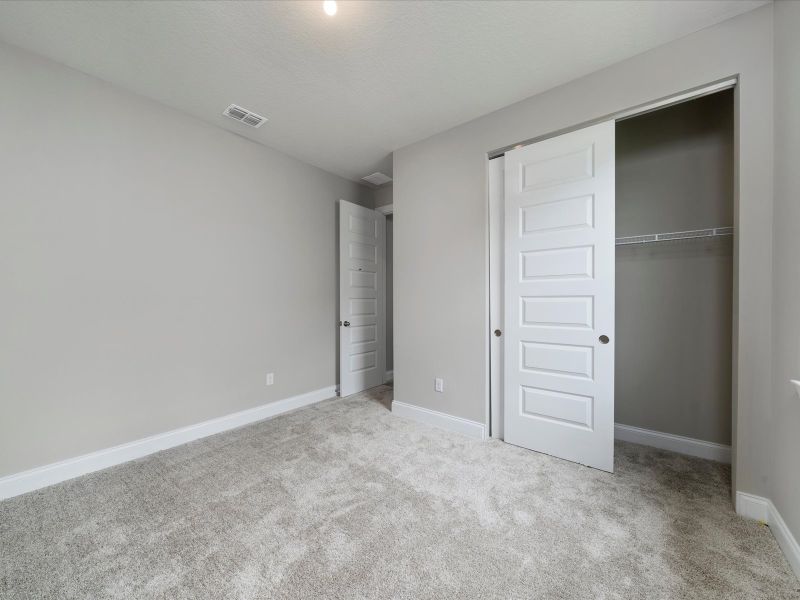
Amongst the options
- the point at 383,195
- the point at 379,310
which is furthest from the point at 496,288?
the point at 383,195

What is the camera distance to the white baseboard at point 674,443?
7.74ft

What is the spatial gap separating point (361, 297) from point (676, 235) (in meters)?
3.16

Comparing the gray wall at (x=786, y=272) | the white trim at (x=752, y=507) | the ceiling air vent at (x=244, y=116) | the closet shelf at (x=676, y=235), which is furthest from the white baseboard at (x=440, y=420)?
the ceiling air vent at (x=244, y=116)

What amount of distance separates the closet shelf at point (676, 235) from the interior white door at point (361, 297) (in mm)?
2774

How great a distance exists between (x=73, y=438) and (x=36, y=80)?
2.36 metres

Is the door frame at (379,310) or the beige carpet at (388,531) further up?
the door frame at (379,310)

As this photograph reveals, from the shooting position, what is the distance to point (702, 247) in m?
2.43

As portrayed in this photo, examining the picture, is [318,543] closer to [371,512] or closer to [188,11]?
[371,512]

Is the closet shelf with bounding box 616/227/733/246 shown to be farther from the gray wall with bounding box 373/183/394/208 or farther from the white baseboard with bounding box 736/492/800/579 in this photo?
the gray wall with bounding box 373/183/394/208

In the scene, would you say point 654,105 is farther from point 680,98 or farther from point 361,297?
point 361,297

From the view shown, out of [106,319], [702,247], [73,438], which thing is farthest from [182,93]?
[702,247]

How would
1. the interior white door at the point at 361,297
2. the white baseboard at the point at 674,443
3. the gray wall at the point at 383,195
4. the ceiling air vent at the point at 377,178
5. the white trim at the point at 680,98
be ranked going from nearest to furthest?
the white trim at the point at 680,98 → the white baseboard at the point at 674,443 → the interior white door at the point at 361,297 → the ceiling air vent at the point at 377,178 → the gray wall at the point at 383,195

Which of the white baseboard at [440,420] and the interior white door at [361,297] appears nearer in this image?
the white baseboard at [440,420]

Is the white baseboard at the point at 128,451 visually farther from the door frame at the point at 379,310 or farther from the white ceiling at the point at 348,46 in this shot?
the white ceiling at the point at 348,46
